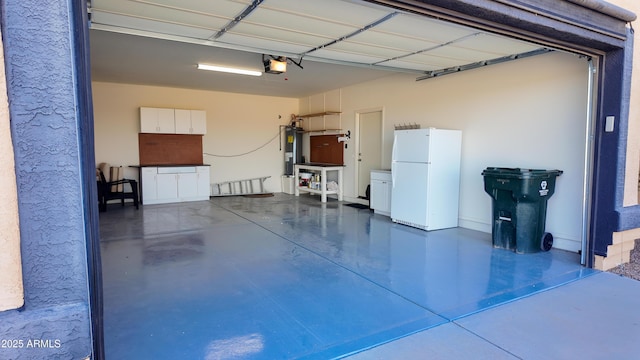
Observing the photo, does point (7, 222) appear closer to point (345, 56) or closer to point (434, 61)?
point (345, 56)

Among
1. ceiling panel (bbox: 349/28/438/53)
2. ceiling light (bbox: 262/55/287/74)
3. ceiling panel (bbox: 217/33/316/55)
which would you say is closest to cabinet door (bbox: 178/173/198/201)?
A: ceiling light (bbox: 262/55/287/74)

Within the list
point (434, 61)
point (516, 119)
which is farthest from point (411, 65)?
point (516, 119)

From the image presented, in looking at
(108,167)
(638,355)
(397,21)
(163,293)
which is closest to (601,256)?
(638,355)

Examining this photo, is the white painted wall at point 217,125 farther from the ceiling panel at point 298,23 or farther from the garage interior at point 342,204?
the ceiling panel at point 298,23

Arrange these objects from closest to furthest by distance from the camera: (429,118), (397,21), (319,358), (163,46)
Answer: (319,358) → (397,21) → (163,46) → (429,118)

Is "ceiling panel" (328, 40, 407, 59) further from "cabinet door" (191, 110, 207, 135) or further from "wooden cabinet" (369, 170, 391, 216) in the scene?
"cabinet door" (191, 110, 207, 135)

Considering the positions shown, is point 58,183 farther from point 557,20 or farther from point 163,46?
point 163,46

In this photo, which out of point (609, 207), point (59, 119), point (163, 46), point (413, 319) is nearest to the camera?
point (59, 119)

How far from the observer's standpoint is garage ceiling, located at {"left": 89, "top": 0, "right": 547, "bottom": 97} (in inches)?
128

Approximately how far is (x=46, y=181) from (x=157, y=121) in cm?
822

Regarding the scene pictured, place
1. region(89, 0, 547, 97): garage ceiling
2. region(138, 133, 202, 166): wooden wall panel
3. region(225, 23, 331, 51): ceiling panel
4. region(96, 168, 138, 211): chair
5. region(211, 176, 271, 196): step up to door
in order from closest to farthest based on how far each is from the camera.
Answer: region(89, 0, 547, 97): garage ceiling
region(225, 23, 331, 51): ceiling panel
region(96, 168, 138, 211): chair
region(138, 133, 202, 166): wooden wall panel
region(211, 176, 271, 196): step up to door

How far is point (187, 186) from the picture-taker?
883 centimetres

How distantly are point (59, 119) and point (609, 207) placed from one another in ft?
16.0

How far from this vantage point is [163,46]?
5285 millimetres
